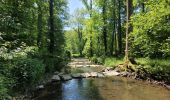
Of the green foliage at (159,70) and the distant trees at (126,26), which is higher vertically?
the distant trees at (126,26)

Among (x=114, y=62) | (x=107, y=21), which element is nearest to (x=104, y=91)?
(x=114, y=62)

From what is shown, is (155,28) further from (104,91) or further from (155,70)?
(104,91)

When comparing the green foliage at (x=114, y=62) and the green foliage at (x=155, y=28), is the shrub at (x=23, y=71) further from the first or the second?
the green foliage at (x=114, y=62)

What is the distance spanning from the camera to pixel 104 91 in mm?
14688

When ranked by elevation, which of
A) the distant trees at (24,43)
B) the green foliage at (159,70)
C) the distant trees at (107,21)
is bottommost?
the green foliage at (159,70)

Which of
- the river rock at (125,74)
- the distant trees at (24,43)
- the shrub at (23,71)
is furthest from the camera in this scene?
the river rock at (125,74)

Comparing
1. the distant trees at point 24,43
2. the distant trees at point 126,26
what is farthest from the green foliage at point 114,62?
the distant trees at point 24,43

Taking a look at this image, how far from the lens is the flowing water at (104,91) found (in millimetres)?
13125

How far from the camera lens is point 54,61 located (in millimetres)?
21438

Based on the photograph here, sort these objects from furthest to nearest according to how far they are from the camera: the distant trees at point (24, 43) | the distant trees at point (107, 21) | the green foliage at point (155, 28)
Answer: the distant trees at point (107, 21)
the green foliage at point (155, 28)
the distant trees at point (24, 43)

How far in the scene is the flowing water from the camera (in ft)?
43.1

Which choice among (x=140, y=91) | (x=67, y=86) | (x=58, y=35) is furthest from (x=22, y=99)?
(x=58, y=35)

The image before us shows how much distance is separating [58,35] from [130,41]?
9884mm

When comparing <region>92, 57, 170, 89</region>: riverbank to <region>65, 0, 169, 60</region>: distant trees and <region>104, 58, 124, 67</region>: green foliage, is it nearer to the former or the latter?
<region>65, 0, 169, 60</region>: distant trees
